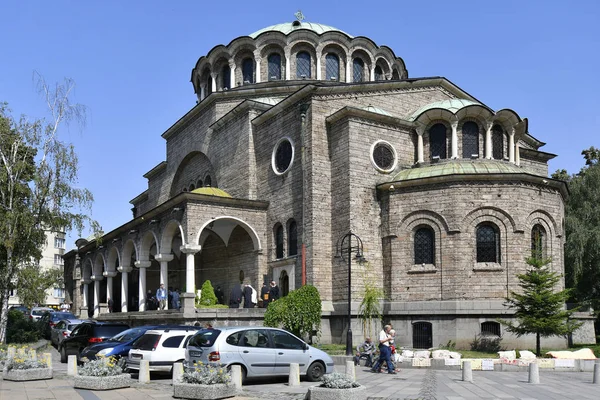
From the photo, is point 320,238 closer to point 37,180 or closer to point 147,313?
point 147,313

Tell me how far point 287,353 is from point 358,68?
25557 millimetres

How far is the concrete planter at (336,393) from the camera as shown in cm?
1173

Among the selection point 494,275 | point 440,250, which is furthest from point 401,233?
point 494,275

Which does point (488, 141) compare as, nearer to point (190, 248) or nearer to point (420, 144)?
point (420, 144)

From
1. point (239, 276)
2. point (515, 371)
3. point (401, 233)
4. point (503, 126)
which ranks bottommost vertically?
point (515, 371)

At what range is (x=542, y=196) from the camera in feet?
86.9

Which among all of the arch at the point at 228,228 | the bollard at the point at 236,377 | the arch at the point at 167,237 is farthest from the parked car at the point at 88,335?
the bollard at the point at 236,377

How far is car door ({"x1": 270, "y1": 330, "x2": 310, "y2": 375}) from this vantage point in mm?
15805

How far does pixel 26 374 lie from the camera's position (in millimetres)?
16391

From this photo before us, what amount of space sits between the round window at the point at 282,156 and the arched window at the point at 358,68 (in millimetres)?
9761

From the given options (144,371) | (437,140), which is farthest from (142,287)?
(144,371)

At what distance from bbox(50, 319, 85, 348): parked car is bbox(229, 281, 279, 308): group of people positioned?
22.2 ft

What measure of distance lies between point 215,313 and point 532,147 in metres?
20.9

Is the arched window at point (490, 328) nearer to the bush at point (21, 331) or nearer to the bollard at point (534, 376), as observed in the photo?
the bollard at point (534, 376)
